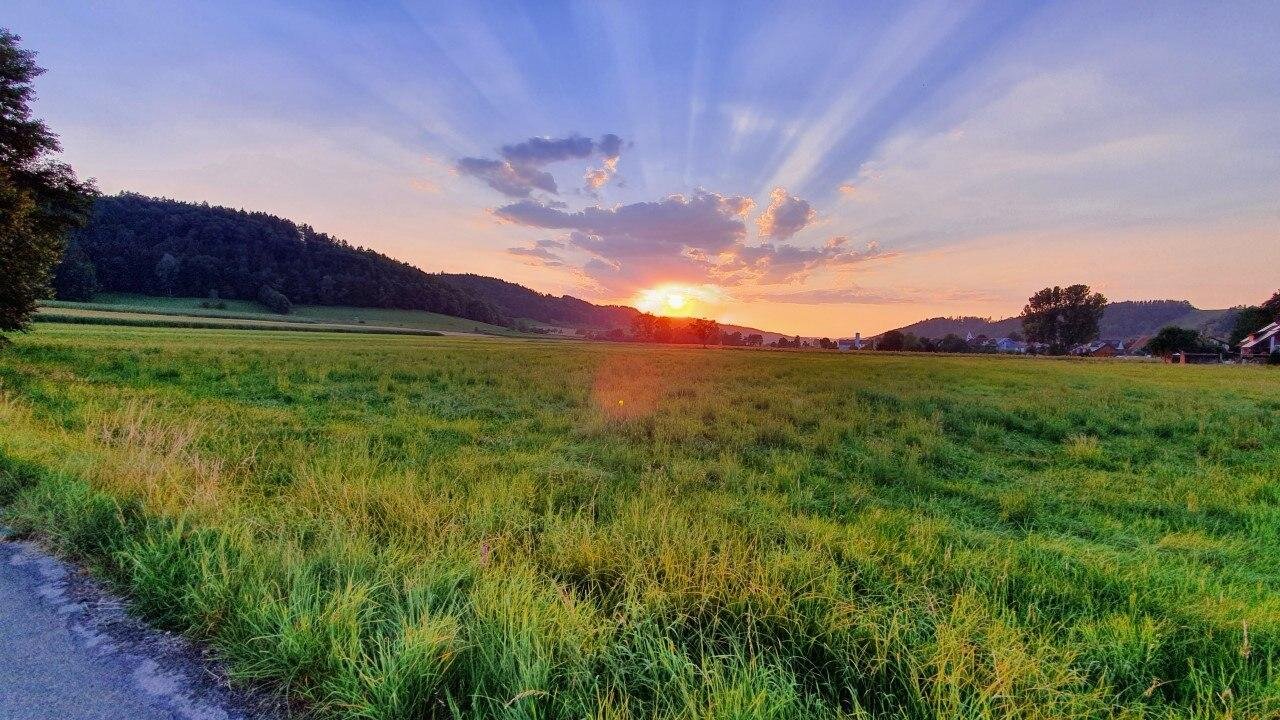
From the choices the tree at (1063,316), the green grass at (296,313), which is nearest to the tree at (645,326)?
the green grass at (296,313)

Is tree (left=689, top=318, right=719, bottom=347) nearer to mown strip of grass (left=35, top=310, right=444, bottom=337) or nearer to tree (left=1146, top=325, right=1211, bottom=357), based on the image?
mown strip of grass (left=35, top=310, right=444, bottom=337)

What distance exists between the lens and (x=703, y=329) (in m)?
108

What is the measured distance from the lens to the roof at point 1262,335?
61116mm

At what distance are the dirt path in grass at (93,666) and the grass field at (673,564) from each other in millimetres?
162

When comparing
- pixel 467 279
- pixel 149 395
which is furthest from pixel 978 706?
pixel 467 279

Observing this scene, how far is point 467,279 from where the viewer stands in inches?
7544

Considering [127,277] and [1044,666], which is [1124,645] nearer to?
[1044,666]

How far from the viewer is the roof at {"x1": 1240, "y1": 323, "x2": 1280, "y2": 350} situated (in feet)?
201

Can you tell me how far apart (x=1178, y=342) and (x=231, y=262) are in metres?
171

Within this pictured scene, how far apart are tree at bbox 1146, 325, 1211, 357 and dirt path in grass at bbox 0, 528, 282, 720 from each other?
10316 centimetres

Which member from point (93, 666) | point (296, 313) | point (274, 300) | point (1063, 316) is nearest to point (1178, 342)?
point (1063, 316)

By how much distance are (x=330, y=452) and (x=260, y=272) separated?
124610 millimetres

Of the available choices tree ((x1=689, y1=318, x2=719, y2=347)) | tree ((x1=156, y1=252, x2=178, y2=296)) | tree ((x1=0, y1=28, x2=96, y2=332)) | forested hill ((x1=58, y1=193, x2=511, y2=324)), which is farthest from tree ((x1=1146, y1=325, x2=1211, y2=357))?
tree ((x1=156, y1=252, x2=178, y2=296))

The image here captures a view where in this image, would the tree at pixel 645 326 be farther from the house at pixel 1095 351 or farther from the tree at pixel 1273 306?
the tree at pixel 1273 306
